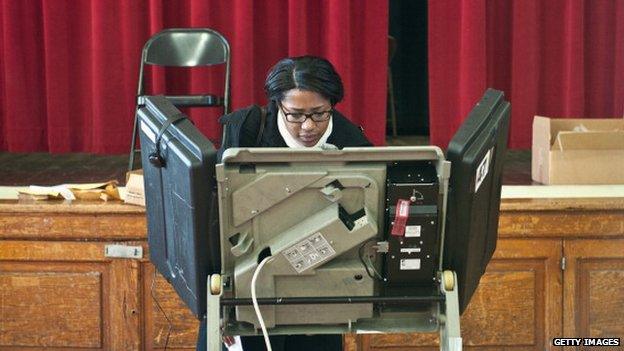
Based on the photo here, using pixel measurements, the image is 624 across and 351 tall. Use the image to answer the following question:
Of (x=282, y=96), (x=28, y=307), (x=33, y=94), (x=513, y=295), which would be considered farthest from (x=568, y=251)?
(x=33, y=94)

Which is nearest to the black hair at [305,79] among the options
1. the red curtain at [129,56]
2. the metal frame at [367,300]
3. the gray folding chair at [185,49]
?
the metal frame at [367,300]

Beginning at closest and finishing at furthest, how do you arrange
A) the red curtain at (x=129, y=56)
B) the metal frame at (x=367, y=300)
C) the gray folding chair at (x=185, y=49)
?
the metal frame at (x=367, y=300)
the gray folding chair at (x=185, y=49)
the red curtain at (x=129, y=56)

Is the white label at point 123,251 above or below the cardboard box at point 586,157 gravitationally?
below

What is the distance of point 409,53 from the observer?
695 centimetres

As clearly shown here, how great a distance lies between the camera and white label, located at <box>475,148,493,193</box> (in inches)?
77.2

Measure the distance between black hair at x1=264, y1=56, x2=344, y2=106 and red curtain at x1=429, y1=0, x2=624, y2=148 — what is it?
306cm

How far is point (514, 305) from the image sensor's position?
3.64 metres

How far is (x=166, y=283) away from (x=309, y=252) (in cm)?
173

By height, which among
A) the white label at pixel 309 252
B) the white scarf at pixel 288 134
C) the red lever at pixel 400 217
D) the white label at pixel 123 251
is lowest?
the white label at pixel 123 251

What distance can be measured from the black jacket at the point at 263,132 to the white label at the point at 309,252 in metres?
0.58

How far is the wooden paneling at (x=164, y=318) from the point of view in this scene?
362 cm

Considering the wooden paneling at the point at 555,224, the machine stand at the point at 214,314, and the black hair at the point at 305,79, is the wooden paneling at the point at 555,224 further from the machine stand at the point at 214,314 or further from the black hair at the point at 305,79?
the machine stand at the point at 214,314

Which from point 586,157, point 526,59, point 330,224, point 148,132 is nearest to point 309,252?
point 330,224
